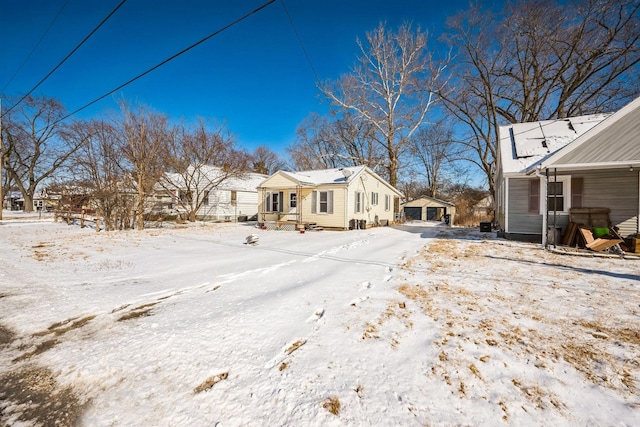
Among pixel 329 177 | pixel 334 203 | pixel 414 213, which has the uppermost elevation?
pixel 329 177

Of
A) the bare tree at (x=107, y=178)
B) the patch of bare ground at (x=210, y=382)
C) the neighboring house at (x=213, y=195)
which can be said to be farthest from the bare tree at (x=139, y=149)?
the patch of bare ground at (x=210, y=382)

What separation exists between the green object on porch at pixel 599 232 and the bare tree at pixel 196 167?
21337 mm

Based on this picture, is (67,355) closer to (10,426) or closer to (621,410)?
(10,426)

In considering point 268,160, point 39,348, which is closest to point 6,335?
point 39,348

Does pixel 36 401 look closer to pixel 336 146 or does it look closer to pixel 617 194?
pixel 617 194

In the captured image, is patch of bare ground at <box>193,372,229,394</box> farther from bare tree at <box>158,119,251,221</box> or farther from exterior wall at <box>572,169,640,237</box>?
bare tree at <box>158,119,251,221</box>

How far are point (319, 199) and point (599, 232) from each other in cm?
1198

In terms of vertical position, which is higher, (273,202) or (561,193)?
(561,193)

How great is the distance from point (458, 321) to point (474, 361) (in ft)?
2.84

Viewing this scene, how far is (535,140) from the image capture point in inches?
452

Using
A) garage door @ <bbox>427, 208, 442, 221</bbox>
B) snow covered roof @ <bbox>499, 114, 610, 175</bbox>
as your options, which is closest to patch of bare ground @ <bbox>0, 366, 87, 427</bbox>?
snow covered roof @ <bbox>499, 114, 610, 175</bbox>

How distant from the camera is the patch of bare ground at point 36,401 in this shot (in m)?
1.75

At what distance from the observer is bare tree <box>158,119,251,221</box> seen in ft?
68.7

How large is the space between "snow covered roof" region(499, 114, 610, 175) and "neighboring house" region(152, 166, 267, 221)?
742 inches
